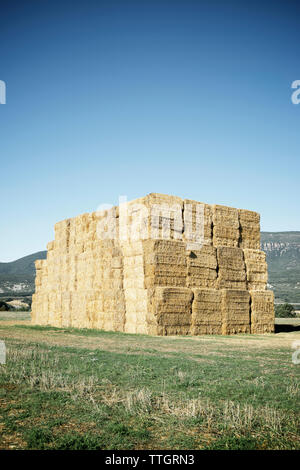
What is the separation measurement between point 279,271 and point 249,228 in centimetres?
13390

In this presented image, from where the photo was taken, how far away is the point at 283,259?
168375 millimetres

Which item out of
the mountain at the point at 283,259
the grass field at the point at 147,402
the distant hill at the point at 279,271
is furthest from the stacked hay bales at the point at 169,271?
the mountain at the point at 283,259

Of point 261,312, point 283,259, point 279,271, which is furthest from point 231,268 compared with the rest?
point 283,259

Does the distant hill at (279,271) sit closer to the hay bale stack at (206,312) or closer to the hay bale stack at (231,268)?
the hay bale stack at (231,268)

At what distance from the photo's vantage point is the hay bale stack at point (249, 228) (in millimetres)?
23328

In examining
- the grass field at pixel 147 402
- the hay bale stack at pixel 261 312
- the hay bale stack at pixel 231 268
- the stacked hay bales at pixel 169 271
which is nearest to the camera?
the grass field at pixel 147 402

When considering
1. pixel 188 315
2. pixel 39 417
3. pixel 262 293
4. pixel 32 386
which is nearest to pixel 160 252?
pixel 188 315

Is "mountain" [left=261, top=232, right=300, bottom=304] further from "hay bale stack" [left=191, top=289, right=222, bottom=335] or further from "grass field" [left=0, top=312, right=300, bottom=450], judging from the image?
"grass field" [left=0, top=312, right=300, bottom=450]

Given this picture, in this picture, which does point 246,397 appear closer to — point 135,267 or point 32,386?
point 32,386

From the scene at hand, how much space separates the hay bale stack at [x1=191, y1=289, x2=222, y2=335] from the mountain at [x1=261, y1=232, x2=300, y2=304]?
92213 mm

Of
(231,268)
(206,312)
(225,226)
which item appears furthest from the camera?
(225,226)

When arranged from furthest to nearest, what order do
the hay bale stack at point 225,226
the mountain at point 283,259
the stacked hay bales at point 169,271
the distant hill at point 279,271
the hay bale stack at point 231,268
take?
1. the mountain at point 283,259
2. the distant hill at point 279,271
3. the hay bale stack at point 225,226
4. the hay bale stack at point 231,268
5. the stacked hay bales at point 169,271

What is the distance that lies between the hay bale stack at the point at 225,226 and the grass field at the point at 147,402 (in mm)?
10692

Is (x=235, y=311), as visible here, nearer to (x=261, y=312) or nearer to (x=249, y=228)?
(x=261, y=312)
